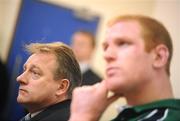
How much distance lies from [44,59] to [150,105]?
0.26 metres


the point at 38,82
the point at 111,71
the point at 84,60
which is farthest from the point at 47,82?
the point at 84,60

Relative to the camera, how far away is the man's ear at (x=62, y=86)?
840 mm

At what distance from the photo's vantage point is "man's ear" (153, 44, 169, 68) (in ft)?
2.52

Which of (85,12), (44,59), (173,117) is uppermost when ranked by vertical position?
(85,12)

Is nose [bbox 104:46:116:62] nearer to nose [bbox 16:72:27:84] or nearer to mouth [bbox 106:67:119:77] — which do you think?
mouth [bbox 106:67:119:77]

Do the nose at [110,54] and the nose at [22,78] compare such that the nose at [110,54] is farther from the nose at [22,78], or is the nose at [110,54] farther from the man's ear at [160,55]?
the nose at [22,78]

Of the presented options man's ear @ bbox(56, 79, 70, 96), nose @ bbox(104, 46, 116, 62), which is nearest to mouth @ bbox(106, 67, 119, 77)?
nose @ bbox(104, 46, 116, 62)

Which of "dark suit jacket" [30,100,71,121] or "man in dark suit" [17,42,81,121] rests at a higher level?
"man in dark suit" [17,42,81,121]

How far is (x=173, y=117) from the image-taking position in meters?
0.76

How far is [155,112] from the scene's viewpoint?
2.50 ft

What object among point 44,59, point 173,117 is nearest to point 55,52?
point 44,59

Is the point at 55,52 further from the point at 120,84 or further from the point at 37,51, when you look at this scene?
the point at 120,84

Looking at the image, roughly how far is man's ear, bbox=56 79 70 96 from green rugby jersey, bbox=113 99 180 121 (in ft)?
0.49

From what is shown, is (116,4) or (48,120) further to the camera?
(116,4)
